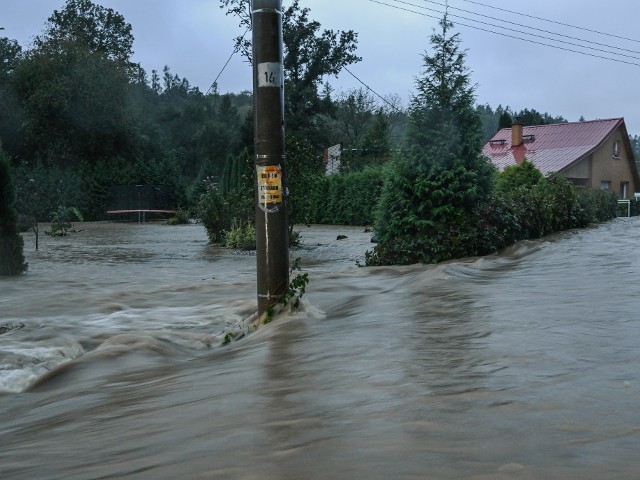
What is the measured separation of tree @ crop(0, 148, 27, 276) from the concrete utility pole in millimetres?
7445

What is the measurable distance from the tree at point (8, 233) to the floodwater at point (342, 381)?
3.39 m

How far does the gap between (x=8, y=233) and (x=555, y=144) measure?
40125 mm

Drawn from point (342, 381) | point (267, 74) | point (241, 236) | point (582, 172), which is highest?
point (582, 172)

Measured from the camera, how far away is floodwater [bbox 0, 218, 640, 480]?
2893 mm

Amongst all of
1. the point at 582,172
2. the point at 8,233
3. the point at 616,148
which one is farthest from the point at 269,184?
the point at 616,148

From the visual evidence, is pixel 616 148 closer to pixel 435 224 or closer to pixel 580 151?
pixel 580 151

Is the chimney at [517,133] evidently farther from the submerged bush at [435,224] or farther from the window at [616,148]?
the submerged bush at [435,224]

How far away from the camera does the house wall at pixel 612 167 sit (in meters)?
46.7

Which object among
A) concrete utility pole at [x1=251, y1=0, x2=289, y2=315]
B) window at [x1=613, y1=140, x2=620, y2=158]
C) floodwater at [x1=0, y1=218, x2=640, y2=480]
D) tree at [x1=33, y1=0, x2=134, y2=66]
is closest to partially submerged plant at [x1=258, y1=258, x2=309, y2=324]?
concrete utility pole at [x1=251, y1=0, x2=289, y2=315]

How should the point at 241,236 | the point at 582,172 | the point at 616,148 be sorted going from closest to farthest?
the point at 241,236, the point at 582,172, the point at 616,148

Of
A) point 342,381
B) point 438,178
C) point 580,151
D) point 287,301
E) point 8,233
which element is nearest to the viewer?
point 342,381

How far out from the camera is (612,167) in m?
48.8

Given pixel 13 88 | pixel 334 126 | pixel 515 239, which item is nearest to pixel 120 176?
pixel 13 88

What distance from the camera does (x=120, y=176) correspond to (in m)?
46.4
